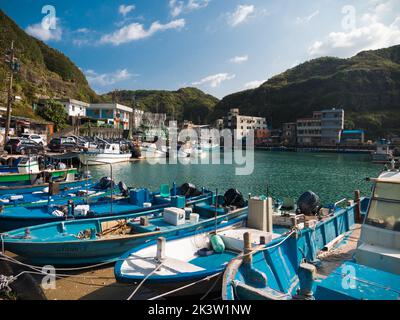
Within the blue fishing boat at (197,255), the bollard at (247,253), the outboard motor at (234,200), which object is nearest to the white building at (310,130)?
the outboard motor at (234,200)

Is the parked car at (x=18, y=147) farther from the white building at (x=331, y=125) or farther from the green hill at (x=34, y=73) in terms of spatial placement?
the white building at (x=331, y=125)

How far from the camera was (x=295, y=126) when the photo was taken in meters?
117

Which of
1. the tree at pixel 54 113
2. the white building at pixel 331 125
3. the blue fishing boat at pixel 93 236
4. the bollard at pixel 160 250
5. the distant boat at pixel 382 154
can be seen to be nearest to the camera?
the bollard at pixel 160 250

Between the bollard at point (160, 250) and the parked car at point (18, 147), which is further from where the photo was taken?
the parked car at point (18, 147)

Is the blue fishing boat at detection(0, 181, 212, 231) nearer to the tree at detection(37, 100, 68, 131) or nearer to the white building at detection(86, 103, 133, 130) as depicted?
the tree at detection(37, 100, 68, 131)

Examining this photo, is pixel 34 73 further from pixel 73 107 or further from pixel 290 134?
pixel 290 134

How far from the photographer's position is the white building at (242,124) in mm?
121875

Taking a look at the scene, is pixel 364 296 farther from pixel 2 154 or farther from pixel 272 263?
pixel 2 154

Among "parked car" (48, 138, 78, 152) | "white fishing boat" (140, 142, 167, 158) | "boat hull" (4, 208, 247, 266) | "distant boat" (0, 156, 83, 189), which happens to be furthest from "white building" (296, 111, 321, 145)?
"boat hull" (4, 208, 247, 266)

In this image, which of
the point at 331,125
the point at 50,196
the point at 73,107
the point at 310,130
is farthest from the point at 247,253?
the point at 310,130

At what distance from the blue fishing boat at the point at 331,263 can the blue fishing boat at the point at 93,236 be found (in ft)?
8.91

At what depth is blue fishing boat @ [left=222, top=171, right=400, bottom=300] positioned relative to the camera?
4762 millimetres

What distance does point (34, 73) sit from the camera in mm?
69250

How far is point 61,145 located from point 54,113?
59.5 ft
